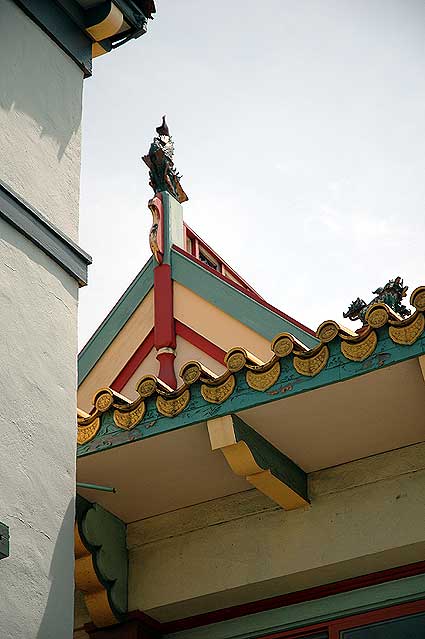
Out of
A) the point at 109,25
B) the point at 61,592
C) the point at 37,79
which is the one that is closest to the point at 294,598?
the point at 61,592

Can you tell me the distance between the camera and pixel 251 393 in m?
6.98

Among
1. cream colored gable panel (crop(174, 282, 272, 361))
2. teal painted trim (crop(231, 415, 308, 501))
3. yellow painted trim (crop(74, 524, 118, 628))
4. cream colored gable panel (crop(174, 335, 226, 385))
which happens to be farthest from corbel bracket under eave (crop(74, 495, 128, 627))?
cream colored gable panel (crop(174, 282, 272, 361))

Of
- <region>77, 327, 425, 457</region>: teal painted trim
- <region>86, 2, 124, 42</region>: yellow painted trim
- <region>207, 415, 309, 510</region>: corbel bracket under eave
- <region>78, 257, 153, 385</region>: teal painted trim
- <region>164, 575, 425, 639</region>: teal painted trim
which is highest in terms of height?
<region>78, 257, 153, 385</region>: teal painted trim

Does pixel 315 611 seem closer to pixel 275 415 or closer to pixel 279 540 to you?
pixel 279 540

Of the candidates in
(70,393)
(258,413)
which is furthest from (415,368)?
(70,393)

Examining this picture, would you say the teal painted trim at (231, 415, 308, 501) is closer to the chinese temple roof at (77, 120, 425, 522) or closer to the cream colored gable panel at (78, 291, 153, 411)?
the chinese temple roof at (77, 120, 425, 522)

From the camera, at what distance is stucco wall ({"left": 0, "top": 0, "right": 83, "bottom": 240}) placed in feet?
20.1

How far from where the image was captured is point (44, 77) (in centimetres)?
656

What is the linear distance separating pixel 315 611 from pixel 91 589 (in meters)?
1.23

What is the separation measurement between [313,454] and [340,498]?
0.89 feet

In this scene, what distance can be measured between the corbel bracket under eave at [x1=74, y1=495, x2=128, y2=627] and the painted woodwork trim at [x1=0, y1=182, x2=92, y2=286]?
5.93 feet

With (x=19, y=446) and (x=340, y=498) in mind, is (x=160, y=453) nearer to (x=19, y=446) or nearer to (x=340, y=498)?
(x=340, y=498)

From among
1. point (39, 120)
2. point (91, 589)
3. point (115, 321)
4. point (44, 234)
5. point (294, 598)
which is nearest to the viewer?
point (44, 234)

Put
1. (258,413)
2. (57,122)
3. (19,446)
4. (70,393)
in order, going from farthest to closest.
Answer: (258,413) < (57,122) < (70,393) < (19,446)
